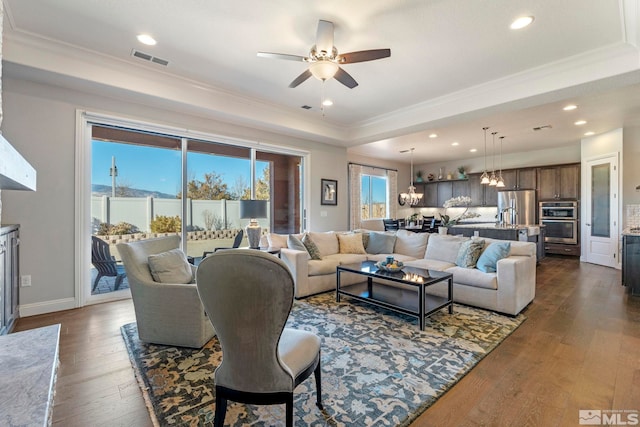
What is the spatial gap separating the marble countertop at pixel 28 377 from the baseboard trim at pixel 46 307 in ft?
10.4

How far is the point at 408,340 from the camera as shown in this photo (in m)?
2.79

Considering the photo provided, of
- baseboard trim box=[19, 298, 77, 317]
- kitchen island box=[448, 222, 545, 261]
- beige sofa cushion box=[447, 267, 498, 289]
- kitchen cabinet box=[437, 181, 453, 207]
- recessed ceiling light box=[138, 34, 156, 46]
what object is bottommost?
baseboard trim box=[19, 298, 77, 317]

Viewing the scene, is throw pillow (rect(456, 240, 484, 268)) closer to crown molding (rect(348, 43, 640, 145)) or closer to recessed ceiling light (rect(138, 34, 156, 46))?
crown molding (rect(348, 43, 640, 145))

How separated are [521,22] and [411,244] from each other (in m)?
3.26

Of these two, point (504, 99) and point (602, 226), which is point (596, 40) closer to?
point (504, 99)

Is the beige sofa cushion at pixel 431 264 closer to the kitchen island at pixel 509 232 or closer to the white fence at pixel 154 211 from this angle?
the kitchen island at pixel 509 232

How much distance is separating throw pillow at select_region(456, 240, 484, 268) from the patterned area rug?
25.4 inches

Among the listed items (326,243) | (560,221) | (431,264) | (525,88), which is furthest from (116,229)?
(560,221)

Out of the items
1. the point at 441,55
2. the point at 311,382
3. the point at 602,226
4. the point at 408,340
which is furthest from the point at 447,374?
the point at 602,226

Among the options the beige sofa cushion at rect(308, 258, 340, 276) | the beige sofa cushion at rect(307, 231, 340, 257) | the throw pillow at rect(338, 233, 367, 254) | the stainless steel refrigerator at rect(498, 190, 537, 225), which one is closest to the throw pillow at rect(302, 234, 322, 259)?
the beige sofa cushion at rect(308, 258, 340, 276)

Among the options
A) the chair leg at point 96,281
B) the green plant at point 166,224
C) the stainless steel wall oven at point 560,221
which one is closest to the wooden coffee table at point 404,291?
the green plant at point 166,224

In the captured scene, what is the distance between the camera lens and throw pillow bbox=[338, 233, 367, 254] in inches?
201

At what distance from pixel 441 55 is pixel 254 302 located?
11.1 ft

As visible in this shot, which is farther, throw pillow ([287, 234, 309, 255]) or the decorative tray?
throw pillow ([287, 234, 309, 255])
